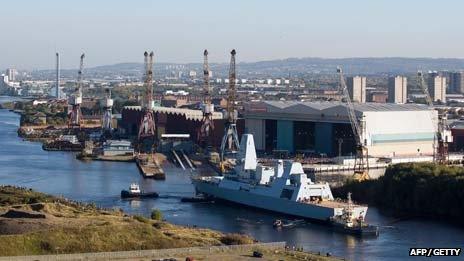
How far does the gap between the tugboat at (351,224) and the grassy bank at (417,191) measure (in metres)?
1.80

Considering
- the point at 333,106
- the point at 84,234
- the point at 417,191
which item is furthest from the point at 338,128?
the point at 84,234

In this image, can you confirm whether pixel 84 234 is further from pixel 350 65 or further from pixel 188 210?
pixel 350 65

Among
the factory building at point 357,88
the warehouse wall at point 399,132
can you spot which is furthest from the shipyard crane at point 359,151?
the factory building at point 357,88

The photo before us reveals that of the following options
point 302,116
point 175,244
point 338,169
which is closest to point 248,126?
point 302,116

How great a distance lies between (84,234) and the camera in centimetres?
1239

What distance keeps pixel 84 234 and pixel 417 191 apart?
331 inches

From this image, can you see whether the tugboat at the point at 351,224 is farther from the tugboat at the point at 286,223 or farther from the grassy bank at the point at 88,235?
the grassy bank at the point at 88,235

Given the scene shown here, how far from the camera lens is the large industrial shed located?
28.0 meters

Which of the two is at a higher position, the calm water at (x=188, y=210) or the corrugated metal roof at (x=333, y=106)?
the corrugated metal roof at (x=333, y=106)

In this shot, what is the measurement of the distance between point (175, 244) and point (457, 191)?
7319mm

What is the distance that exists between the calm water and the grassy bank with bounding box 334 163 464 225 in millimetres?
579

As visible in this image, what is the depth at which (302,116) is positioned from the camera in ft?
96.9

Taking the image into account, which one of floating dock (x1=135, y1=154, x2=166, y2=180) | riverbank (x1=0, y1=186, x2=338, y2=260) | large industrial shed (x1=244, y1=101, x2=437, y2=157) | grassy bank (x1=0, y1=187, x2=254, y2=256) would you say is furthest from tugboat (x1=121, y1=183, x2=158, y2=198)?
large industrial shed (x1=244, y1=101, x2=437, y2=157)

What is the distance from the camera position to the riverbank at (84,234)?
11.9 metres
